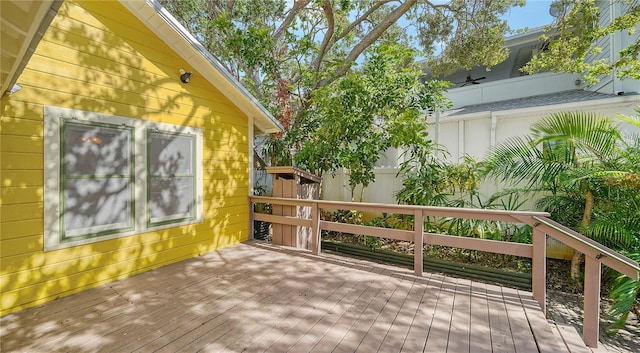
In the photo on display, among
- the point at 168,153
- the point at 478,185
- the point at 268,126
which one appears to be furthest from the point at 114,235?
the point at 478,185

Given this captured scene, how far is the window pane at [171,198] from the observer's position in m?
3.77

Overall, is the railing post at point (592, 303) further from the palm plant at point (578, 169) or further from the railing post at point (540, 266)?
the palm plant at point (578, 169)

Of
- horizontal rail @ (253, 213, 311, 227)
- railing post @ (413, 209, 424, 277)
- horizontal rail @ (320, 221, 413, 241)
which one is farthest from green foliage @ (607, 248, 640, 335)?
horizontal rail @ (253, 213, 311, 227)

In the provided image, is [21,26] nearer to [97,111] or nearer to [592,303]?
[97,111]

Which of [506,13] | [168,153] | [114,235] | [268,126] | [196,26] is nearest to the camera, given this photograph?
[114,235]

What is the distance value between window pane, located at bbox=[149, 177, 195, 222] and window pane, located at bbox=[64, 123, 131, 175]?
1.56 feet

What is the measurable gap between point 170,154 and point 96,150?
2.83 feet

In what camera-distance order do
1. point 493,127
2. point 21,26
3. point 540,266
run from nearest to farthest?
point 21,26 → point 540,266 → point 493,127

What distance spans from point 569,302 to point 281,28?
27.5 ft

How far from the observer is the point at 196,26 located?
857 centimetres

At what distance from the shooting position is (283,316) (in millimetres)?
2582

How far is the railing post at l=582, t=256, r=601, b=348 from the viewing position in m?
2.49

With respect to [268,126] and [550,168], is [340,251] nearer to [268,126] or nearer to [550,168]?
[268,126]

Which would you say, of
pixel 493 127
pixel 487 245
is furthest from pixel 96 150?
pixel 493 127
